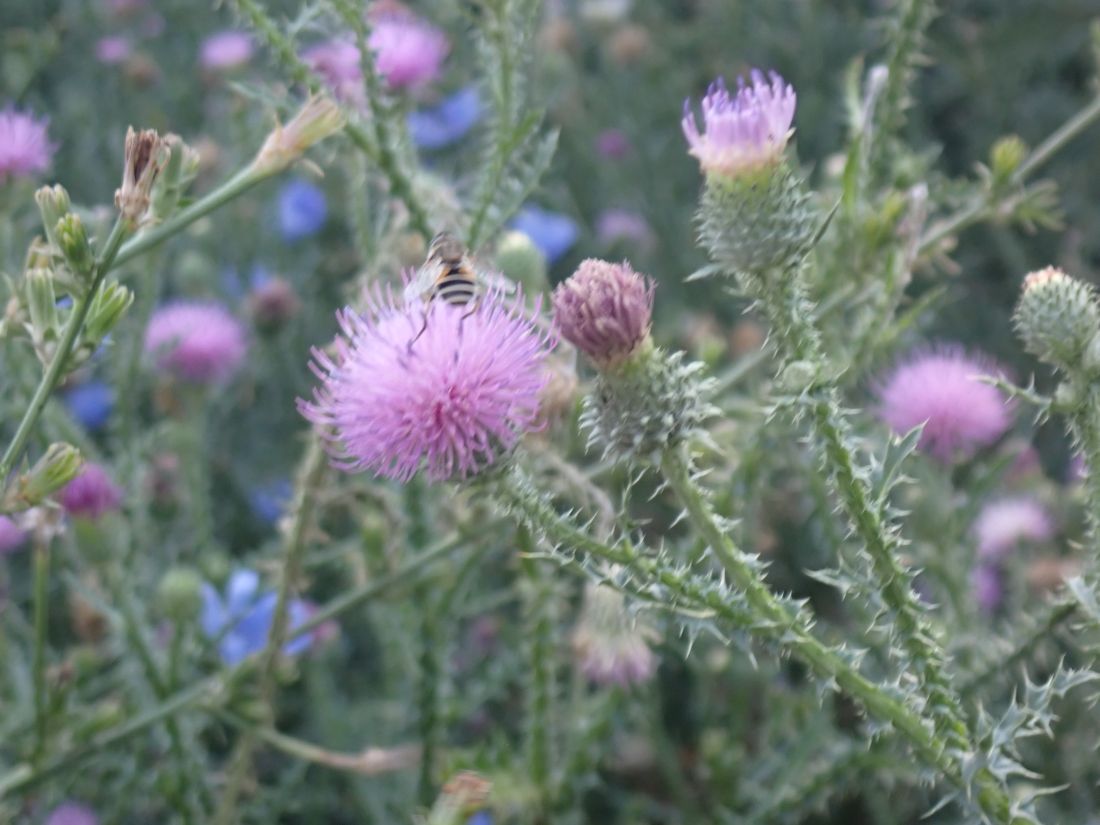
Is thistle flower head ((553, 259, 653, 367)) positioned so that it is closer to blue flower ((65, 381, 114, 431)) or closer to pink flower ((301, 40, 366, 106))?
pink flower ((301, 40, 366, 106))

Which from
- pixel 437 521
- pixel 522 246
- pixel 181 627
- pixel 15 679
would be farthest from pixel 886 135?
pixel 15 679

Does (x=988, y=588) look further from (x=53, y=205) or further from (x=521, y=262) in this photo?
(x=53, y=205)

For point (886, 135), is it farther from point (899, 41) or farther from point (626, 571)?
point (626, 571)

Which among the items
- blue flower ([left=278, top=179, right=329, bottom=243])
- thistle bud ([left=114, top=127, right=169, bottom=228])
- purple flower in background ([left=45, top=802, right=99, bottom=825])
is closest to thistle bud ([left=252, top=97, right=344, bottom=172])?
thistle bud ([left=114, top=127, right=169, bottom=228])

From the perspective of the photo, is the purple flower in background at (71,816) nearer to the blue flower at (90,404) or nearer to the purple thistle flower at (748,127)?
the blue flower at (90,404)

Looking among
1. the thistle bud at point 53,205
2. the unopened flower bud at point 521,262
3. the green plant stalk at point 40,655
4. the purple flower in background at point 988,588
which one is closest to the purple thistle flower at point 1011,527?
the purple flower in background at point 988,588

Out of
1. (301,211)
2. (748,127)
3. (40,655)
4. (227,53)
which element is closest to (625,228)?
(301,211)

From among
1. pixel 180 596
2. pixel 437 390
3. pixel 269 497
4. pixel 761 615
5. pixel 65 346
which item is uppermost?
pixel 269 497
